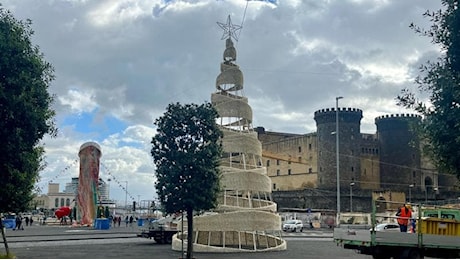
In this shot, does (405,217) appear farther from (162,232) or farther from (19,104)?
(162,232)

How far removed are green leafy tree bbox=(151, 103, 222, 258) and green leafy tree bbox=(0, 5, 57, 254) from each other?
6.91m

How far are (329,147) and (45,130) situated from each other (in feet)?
259

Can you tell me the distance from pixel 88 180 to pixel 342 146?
43525 mm

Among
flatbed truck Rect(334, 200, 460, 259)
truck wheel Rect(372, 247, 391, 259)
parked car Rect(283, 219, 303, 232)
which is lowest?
parked car Rect(283, 219, 303, 232)

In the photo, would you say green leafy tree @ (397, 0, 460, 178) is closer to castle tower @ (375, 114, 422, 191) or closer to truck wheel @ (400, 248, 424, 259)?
truck wheel @ (400, 248, 424, 259)

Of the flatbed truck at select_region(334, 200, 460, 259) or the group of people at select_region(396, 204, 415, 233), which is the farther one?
the group of people at select_region(396, 204, 415, 233)

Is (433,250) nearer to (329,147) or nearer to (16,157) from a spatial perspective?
(16,157)

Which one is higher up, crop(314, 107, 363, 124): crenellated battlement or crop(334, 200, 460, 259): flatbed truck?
crop(314, 107, 363, 124): crenellated battlement

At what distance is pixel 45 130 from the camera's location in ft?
59.5

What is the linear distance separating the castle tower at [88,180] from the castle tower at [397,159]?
5433cm

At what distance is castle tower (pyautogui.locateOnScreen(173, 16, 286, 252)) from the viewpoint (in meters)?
30.4

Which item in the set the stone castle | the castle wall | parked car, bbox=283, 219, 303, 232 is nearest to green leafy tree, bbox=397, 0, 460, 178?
parked car, bbox=283, 219, 303, 232

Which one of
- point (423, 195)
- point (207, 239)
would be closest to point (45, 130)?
point (207, 239)

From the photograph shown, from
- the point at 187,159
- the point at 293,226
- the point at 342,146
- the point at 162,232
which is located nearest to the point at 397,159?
the point at 342,146
